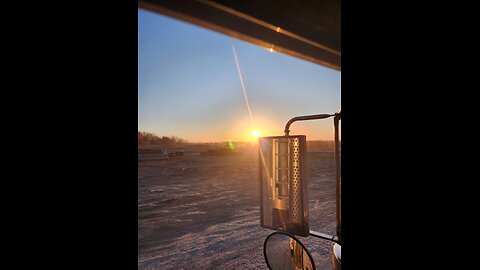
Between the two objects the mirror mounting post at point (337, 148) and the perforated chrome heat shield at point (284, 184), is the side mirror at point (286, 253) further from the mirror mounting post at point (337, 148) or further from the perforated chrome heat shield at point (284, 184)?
the mirror mounting post at point (337, 148)

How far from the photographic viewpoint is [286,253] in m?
1.10

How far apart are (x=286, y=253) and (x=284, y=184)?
11.3 inches

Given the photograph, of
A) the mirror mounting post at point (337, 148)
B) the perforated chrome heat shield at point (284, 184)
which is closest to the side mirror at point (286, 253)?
the perforated chrome heat shield at point (284, 184)

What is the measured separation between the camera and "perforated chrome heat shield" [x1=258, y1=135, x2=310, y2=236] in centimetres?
106

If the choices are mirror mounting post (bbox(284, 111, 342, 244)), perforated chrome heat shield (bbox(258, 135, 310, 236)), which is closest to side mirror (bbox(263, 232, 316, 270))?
perforated chrome heat shield (bbox(258, 135, 310, 236))

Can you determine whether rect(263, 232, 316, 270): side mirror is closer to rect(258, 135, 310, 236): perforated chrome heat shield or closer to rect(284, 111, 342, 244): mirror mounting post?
rect(258, 135, 310, 236): perforated chrome heat shield

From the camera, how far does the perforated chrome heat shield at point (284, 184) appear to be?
1059 mm

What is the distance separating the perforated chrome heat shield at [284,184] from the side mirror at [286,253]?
0.04 meters

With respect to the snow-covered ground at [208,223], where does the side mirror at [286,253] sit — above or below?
above

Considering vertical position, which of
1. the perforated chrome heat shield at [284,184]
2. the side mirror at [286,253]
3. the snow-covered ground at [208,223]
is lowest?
the snow-covered ground at [208,223]
